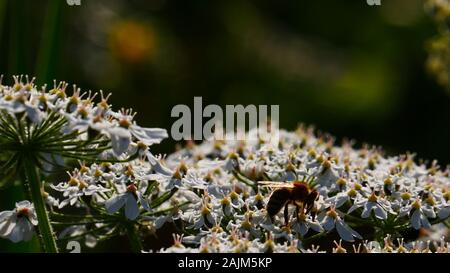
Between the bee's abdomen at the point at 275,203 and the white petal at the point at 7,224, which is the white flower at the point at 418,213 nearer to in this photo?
the bee's abdomen at the point at 275,203

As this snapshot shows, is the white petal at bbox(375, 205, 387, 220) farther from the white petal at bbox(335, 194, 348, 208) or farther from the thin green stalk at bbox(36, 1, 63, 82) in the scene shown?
the thin green stalk at bbox(36, 1, 63, 82)

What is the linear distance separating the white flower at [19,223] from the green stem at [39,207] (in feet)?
0.77

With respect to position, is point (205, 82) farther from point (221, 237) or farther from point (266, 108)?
point (221, 237)

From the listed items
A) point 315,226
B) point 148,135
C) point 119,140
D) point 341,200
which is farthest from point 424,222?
point 119,140

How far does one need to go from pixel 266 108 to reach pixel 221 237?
7.88 metres

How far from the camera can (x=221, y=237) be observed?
4.47 metres

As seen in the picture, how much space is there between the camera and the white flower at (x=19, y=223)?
4.77 m

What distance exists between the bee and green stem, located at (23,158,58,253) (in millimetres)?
1076

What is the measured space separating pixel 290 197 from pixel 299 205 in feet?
0.28

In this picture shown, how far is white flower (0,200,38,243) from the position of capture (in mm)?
4773

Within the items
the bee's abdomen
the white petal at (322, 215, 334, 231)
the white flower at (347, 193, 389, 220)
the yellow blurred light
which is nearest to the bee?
the bee's abdomen

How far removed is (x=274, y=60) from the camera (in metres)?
13.2

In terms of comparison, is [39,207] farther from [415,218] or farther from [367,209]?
[415,218]
